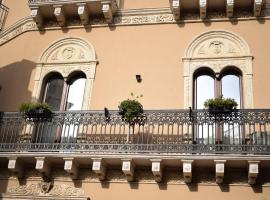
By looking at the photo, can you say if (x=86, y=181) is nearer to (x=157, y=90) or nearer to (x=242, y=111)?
(x=157, y=90)

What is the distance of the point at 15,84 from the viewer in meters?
13.0

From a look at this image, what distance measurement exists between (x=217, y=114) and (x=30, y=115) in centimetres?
488

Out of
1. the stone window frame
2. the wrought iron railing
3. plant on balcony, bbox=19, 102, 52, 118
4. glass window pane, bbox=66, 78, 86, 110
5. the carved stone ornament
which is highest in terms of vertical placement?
the stone window frame

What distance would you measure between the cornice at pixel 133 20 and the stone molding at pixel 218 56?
0.67 metres

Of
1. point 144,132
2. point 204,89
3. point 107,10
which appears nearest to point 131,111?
point 144,132

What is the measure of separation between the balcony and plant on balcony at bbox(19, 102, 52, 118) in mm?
3473

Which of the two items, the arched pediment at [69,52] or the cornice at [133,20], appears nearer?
the cornice at [133,20]

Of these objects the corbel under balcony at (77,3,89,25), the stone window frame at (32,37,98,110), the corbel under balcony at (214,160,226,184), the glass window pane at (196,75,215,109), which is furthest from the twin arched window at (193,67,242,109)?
the corbel under balcony at (77,3,89,25)

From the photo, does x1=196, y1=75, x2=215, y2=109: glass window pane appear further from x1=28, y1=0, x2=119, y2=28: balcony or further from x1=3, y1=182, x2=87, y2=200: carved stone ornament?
x1=3, y1=182, x2=87, y2=200: carved stone ornament

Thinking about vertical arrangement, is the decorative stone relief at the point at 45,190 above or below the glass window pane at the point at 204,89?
below

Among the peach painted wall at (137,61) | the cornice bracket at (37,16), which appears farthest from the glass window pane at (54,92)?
the cornice bracket at (37,16)

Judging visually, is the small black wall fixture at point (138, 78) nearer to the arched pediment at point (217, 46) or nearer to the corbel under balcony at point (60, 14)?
the arched pediment at point (217, 46)

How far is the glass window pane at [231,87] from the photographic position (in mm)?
11797

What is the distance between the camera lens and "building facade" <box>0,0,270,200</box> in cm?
1019
